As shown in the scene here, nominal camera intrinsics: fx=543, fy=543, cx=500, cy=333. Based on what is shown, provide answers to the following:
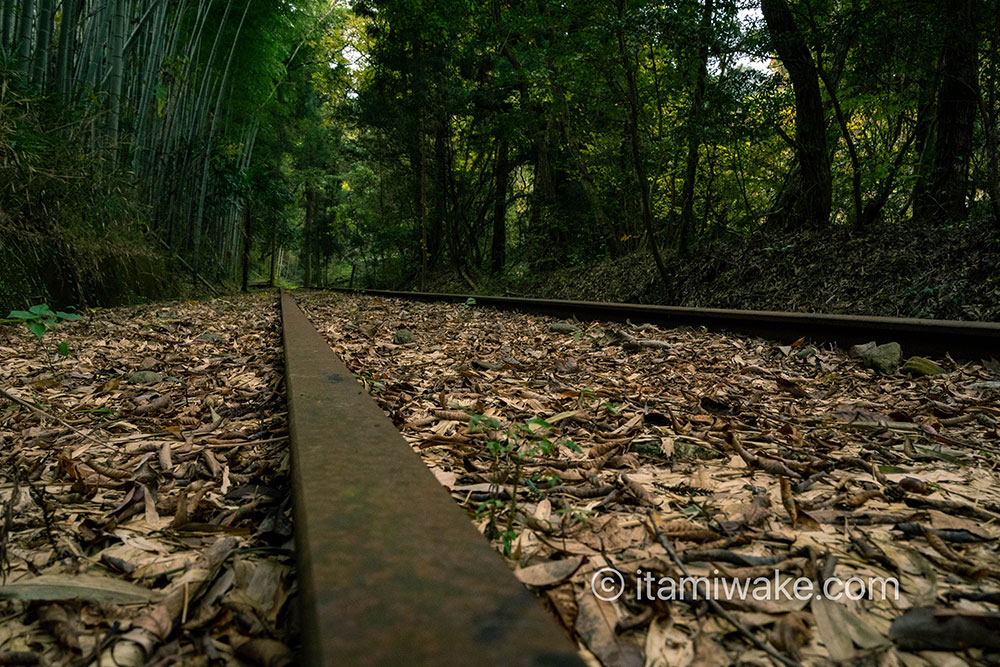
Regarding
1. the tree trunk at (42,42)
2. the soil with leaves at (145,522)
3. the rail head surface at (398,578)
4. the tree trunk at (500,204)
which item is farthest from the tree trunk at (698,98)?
the tree trunk at (500,204)

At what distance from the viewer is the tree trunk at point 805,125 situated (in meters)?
6.38

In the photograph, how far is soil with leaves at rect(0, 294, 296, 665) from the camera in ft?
2.49

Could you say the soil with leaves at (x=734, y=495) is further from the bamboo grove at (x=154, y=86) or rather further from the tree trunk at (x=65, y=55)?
the tree trunk at (x=65, y=55)

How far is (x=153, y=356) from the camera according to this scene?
3.04 metres

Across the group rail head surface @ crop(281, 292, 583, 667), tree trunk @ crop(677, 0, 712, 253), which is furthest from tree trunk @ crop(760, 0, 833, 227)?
rail head surface @ crop(281, 292, 583, 667)

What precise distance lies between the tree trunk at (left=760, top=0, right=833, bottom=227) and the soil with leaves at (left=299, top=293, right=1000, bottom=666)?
192 inches

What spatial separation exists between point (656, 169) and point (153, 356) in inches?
315

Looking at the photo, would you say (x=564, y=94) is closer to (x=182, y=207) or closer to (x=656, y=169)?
(x=656, y=169)

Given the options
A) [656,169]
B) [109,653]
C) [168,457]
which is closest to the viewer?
[109,653]

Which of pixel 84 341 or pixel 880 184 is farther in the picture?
pixel 880 184

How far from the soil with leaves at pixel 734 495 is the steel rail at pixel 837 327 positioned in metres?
0.26

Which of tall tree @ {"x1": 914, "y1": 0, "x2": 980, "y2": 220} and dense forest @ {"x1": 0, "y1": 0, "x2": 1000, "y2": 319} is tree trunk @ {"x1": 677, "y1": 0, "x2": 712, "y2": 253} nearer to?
dense forest @ {"x1": 0, "y1": 0, "x2": 1000, "y2": 319}

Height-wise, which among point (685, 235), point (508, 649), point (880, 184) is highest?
point (880, 184)

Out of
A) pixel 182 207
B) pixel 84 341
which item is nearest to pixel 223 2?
pixel 182 207
